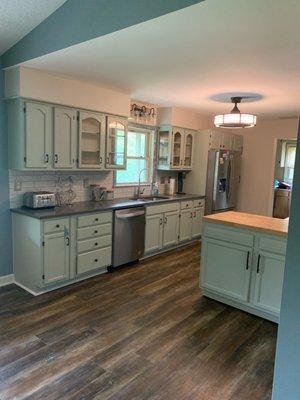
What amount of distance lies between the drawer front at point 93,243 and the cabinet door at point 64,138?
0.94m

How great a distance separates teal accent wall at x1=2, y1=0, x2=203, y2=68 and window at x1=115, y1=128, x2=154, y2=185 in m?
2.28

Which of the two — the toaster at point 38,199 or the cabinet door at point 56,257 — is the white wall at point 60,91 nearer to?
the toaster at point 38,199

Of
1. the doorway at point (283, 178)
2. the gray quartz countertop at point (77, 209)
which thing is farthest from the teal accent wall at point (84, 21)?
the doorway at point (283, 178)

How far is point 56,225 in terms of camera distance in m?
3.35

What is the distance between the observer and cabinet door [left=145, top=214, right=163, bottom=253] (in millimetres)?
4570

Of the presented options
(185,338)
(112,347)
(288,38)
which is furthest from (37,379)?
(288,38)

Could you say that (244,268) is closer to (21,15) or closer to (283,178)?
(21,15)

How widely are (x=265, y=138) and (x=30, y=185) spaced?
4.84 m

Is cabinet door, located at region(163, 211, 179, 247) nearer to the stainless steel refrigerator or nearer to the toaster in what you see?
the stainless steel refrigerator

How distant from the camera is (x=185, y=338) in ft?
8.68

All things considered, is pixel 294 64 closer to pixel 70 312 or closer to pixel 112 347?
pixel 112 347

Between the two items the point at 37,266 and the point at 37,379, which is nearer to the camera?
the point at 37,379

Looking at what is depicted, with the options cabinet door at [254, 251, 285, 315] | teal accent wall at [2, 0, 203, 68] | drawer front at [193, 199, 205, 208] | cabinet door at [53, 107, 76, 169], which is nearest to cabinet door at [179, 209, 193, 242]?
drawer front at [193, 199, 205, 208]

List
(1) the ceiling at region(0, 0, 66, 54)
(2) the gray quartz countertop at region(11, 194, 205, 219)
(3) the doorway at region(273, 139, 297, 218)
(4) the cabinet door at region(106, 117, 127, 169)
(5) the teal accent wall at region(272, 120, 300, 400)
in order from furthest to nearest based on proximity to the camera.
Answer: (3) the doorway at region(273, 139, 297, 218) → (4) the cabinet door at region(106, 117, 127, 169) → (2) the gray quartz countertop at region(11, 194, 205, 219) → (1) the ceiling at region(0, 0, 66, 54) → (5) the teal accent wall at region(272, 120, 300, 400)
